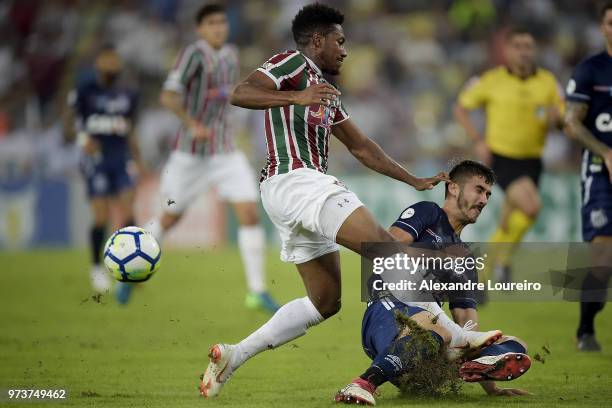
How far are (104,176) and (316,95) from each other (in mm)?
7410

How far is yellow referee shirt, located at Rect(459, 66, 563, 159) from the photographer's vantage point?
1070 cm

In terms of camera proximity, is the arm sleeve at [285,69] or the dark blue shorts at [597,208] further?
the dark blue shorts at [597,208]

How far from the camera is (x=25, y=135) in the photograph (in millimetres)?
19250

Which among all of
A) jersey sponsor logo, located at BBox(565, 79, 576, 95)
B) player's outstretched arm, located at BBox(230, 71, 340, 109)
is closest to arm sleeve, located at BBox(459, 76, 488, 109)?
jersey sponsor logo, located at BBox(565, 79, 576, 95)

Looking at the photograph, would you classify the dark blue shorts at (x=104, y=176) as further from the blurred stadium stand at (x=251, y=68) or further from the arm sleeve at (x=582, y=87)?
the arm sleeve at (x=582, y=87)

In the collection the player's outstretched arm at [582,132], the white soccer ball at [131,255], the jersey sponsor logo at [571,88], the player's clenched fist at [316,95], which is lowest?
the white soccer ball at [131,255]

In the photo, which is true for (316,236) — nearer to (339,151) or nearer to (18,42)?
(339,151)

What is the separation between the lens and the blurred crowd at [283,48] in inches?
718

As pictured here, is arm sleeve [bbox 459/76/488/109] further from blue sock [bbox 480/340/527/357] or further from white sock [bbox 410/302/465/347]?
blue sock [bbox 480/340/527/357]

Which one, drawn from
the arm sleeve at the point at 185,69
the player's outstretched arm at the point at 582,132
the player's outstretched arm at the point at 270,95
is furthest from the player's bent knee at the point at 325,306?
→ the arm sleeve at the point at 185,69

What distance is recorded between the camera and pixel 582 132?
737 centimetres

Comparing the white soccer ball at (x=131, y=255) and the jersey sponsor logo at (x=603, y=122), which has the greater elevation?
the jersey sponsor logo at (x=603, y=122)

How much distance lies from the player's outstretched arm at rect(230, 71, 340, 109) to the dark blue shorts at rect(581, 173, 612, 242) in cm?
273

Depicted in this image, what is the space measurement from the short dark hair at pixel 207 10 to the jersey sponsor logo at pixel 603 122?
14.2 feet
